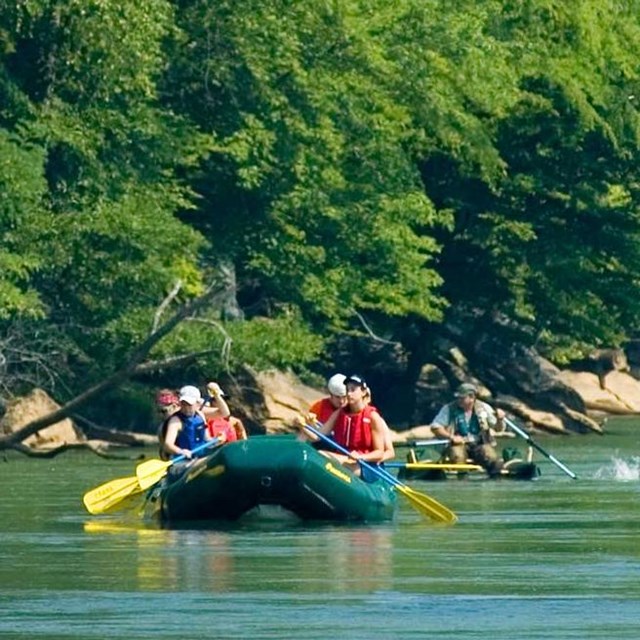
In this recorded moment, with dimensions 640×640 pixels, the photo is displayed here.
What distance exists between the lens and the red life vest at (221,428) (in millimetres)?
30859

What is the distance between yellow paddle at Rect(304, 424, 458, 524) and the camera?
2820 cm

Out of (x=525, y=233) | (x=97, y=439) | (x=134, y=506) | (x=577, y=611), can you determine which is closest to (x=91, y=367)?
(x=97, y=439)

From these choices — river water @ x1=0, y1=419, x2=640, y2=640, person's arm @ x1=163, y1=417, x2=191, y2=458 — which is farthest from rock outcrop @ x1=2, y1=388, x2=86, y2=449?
person's arm @ x1=163, y1=417, x2=191, y2=458

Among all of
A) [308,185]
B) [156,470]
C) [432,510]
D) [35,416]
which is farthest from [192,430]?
[308,185]

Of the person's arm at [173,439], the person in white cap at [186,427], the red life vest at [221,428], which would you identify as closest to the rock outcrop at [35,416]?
the red life vest at [221,428]

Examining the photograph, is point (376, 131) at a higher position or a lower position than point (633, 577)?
higher

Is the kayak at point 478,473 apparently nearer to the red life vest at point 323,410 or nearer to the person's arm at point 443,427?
the person's arm at point 443,427

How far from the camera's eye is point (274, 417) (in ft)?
166

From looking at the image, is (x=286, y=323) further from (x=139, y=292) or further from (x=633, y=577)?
(x=633, y=577)

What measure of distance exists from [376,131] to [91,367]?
7.19m

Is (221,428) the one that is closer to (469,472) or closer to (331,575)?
(469,472)

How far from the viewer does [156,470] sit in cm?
3022

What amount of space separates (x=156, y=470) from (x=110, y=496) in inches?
23.7

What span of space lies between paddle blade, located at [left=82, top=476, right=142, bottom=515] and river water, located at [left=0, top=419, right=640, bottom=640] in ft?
0.81
